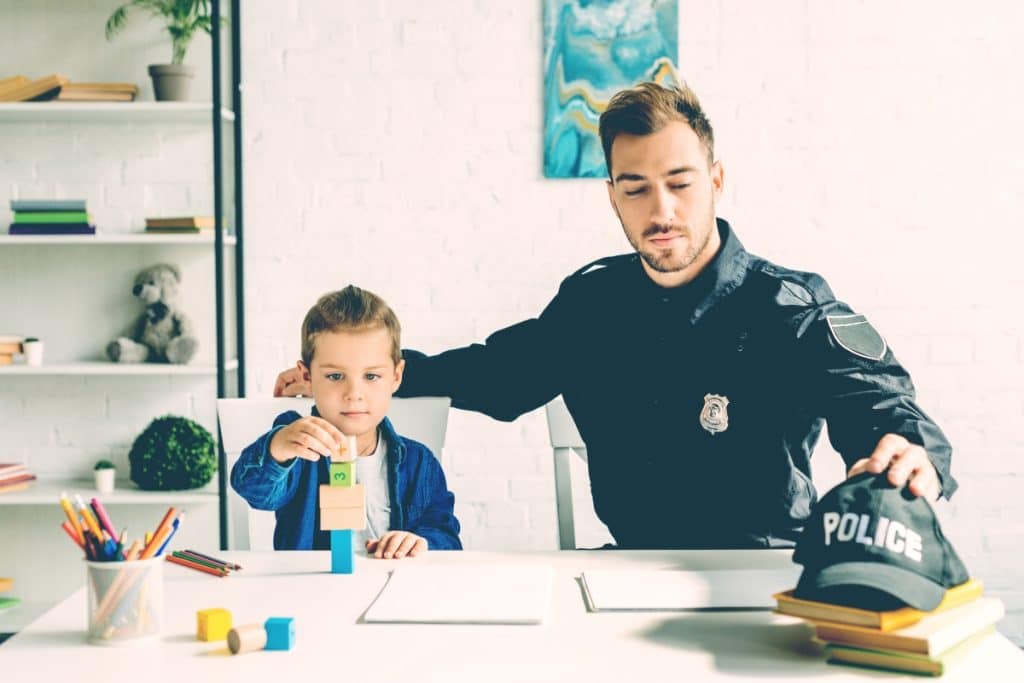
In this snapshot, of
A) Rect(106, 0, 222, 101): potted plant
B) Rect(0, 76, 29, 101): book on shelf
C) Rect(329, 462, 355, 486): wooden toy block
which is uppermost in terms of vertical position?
Rect(106, 0, 222, 101): potted plant

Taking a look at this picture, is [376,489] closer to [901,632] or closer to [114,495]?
[901,632]

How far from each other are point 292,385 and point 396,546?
20.0 inches

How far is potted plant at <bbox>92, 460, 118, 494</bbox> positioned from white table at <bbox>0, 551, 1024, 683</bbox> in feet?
6.17

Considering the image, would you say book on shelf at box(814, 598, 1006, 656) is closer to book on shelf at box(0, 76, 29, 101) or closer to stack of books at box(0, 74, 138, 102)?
stack of books at box(0, 74, 138, 102)

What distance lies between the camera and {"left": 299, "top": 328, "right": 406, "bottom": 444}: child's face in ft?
5.85

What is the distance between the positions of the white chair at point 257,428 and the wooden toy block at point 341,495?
0.45 meters

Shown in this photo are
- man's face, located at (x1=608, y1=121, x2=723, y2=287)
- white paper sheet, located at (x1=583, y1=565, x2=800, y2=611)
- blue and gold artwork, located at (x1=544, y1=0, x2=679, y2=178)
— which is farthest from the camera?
blue and gold artwork, located at (x1=544, y1=0, x2=679, y2=178)

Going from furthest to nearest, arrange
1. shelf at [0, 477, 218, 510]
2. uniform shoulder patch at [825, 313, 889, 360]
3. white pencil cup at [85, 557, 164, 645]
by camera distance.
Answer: shelf at [0, 477, 218, 510] → uniform shoulder patch at [825, 313, 889, 360] → white pencil cup at [85, 557, 164, 645]

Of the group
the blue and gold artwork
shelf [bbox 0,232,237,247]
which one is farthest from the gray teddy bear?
the blue and gold artwork

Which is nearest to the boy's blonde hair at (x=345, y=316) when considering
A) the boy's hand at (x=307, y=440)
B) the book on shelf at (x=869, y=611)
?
the boy's hand at (x=307, y=440)

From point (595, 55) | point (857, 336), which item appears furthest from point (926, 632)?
point (595, 55)

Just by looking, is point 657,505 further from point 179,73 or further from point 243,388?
point 179,73

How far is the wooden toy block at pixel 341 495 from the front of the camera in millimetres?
1355

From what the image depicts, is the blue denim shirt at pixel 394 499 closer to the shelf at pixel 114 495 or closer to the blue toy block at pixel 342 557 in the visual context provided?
the blue toy block at pixel 342 557
